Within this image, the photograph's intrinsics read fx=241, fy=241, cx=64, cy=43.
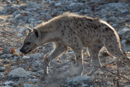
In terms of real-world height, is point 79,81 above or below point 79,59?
below

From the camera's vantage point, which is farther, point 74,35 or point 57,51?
point 57,51

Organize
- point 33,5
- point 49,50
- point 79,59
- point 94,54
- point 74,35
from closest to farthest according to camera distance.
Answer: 1. point 74,35
2. point 79,59
3. point 94,54
4. point 49,50
5. point 33,5

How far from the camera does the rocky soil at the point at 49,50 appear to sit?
439 centimetres

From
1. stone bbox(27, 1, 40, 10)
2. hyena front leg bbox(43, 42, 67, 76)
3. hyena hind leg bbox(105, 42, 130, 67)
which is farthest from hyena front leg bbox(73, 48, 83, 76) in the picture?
stone bbox(27, 1, 40, 10)

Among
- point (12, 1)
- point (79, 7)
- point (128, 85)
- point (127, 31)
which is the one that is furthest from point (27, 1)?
point (128, 85)

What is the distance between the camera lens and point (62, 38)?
462 centimetres

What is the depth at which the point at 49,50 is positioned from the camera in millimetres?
6246

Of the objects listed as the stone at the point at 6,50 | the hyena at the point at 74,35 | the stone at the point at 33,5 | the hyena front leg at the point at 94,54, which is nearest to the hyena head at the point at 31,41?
the hyena at the point at 74,35

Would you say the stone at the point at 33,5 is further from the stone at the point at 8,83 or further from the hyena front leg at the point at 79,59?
the stone at the point at 8,83

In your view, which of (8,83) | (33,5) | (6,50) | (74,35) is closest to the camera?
(8,83)

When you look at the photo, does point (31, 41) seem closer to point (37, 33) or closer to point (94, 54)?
point (37, 33)

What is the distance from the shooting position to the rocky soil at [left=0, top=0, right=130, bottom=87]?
4.39 meters

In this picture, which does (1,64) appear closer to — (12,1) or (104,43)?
(104,43)

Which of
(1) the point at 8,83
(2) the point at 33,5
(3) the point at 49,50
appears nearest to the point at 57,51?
(1) the point at 8,83
